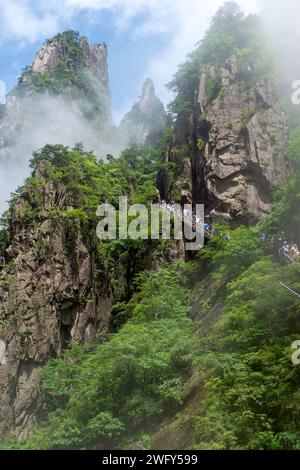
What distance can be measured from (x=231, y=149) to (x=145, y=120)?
3977cm

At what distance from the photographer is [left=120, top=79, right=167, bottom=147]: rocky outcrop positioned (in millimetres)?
64625

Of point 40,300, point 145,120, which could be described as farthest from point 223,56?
point 145,120

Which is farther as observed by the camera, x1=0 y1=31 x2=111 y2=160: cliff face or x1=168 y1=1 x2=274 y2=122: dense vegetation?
x1=0 y1=31 x2=111 y2=160: cliff face

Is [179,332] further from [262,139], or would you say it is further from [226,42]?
[226,42]

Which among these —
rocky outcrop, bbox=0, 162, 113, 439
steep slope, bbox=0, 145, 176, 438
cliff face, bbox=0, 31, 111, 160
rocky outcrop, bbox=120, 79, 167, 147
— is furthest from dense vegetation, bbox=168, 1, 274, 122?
cliff face, bbox=0, 31, 111, 160

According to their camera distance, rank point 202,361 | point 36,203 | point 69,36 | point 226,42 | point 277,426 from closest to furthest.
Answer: point 277,426 → point 202,361 → point 36,203 → point 226,42 → point 69,36

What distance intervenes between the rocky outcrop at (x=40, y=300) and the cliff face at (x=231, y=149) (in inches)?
358

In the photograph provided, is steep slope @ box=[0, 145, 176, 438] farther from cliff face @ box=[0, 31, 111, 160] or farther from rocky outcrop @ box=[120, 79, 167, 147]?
cliff face @ box=[0, 31, 111, 160]

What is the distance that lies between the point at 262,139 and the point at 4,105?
210ft

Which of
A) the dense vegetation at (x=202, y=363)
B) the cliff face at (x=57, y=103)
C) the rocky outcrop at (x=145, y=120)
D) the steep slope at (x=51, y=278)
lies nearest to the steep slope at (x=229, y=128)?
the dense vegetation at (x=202, y=363)

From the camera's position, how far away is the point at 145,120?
71.0m

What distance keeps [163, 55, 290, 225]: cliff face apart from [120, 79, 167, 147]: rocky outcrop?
958 inches

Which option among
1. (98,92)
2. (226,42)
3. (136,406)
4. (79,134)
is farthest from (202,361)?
(98,92)

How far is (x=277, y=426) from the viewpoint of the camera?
1025cm
